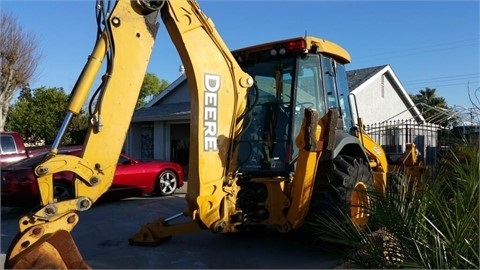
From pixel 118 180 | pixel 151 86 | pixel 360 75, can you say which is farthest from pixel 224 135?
pixel 151 86

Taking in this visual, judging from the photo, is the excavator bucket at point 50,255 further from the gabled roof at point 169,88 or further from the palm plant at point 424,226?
the gabled roof at point 169,88

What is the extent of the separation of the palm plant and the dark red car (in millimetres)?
6508

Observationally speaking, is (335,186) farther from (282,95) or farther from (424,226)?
(424,226)

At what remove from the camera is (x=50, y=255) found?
399cm

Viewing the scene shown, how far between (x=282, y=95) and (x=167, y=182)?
7.24 metres

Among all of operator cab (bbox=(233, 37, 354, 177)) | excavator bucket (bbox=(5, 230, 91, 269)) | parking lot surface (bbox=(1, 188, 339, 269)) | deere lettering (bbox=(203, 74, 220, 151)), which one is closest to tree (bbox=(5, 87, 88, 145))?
parking lot surface (bbox=(1, 188, 339, 269))

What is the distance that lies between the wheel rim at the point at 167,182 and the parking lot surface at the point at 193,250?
365 cm

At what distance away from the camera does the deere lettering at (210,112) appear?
5492mm

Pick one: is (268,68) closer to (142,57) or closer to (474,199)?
(142,57)

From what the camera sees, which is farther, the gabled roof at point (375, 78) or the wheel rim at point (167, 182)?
the gabled roof at point (375, 78)

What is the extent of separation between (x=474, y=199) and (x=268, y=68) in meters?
3.72

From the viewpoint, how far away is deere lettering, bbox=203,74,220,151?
18.0 ft

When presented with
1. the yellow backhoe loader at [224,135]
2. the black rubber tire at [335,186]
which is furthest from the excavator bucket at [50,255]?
the black rubber tire at [335,186]

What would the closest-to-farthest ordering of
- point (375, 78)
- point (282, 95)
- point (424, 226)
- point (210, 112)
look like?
point (424, 226)
point (210, 112)
point (282, 95)
point (375, 78)
